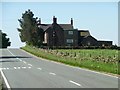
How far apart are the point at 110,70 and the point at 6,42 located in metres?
153

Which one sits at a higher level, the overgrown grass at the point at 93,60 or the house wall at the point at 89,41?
the house wall at the point at 89,41

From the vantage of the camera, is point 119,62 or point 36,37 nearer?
point 119,62

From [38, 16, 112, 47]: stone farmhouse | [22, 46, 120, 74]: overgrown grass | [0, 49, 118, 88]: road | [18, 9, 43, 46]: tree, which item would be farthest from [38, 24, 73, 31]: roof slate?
[0, 49, 118, 88]: road

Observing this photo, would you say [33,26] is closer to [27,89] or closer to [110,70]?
[110,70]

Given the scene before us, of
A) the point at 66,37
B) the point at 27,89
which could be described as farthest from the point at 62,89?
the point at 66,37

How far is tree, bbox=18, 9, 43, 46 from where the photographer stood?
132m

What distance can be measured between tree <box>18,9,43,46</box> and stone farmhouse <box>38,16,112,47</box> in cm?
314

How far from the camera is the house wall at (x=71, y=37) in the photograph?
14350 centimetres

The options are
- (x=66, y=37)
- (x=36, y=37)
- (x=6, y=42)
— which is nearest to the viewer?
(x=36, y=37)

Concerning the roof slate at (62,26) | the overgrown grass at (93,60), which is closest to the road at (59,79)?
the overgrown grass at (93,60)

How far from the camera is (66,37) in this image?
143500 millimetres

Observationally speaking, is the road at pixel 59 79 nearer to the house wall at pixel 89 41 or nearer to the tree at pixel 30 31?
the tree at pixel 30 31

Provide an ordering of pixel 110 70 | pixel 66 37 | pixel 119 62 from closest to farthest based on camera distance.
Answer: pixel 110 70 < pixel 119 62 < pixel 66 37

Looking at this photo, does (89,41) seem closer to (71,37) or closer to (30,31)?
(71,37)
